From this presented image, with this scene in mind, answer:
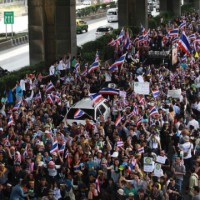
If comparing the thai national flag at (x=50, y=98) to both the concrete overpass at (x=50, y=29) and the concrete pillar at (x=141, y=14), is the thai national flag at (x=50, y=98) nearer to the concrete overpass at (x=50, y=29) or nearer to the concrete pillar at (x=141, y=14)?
the concrete overpass at (x=50, y=29)

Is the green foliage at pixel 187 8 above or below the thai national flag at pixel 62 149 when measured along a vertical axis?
above

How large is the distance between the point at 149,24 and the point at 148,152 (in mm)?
37651

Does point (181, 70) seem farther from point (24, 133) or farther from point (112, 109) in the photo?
point (24, 133)

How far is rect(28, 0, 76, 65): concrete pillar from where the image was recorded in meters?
35.0

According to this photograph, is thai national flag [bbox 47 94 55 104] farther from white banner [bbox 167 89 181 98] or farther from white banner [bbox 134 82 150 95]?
white banner [bbox 167 89 181 98]

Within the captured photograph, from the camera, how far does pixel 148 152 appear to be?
1645 cm

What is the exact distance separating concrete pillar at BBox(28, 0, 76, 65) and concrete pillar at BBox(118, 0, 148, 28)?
14116 millimetres

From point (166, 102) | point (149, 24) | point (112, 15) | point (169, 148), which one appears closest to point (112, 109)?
point (166, 102)

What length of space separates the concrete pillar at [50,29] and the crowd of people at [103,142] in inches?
364

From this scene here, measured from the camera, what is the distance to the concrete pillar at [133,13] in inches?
1961

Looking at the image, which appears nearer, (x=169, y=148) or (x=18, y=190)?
(x=18, y=190)

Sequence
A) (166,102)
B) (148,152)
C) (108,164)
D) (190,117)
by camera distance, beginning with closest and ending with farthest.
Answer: (108,164) → (148,152) → (190,117) → (166,102)

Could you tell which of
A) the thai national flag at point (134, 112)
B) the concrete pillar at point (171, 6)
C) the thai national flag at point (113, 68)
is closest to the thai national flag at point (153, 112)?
the thai national flag at point (134, 112)

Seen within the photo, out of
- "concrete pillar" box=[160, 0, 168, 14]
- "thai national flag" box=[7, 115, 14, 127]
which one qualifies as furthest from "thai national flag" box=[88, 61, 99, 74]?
"concrete pillar" box=[160, 0, 168, 14]
